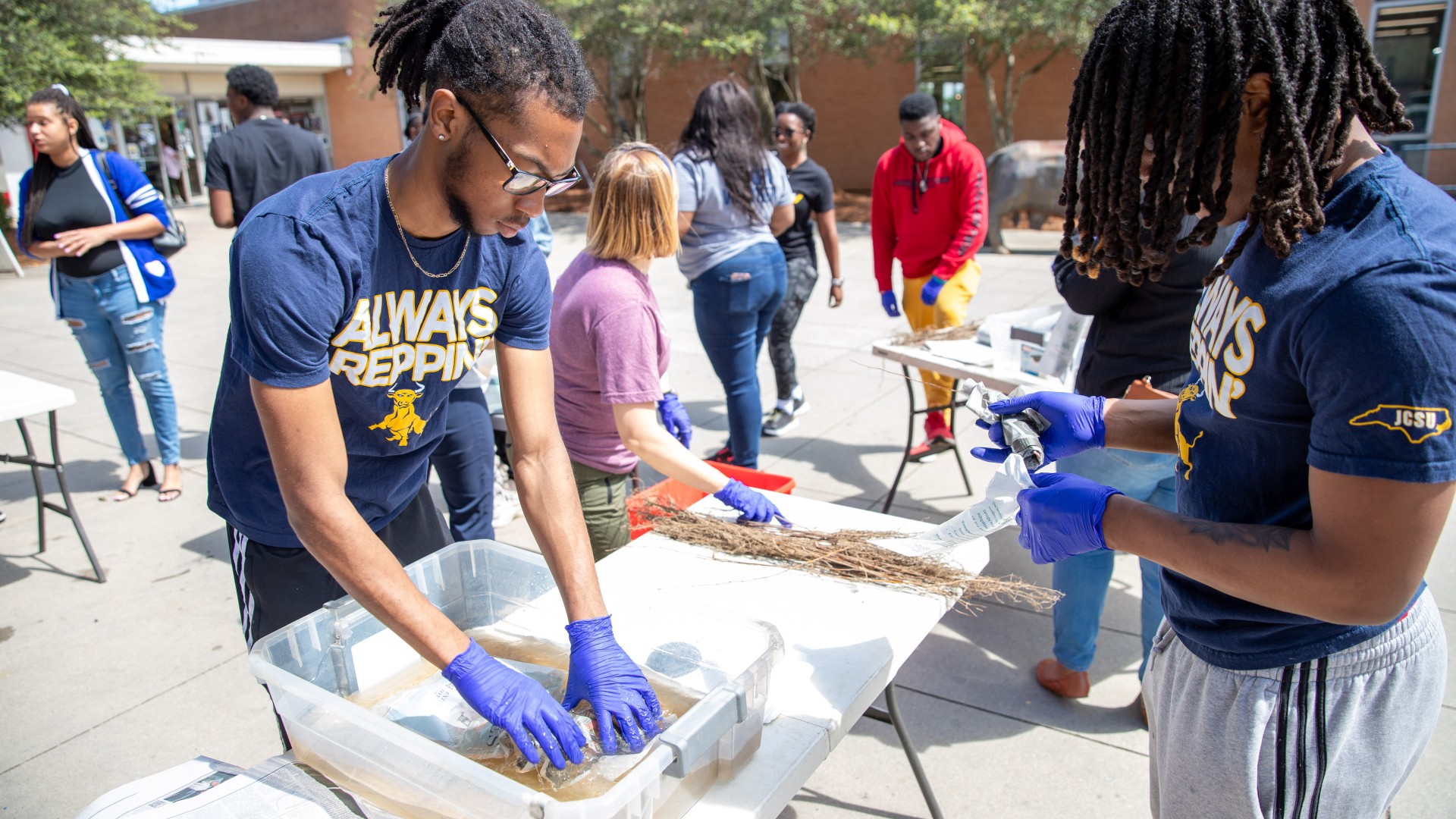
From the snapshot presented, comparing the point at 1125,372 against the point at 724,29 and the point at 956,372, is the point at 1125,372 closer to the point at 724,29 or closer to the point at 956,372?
the point at 956,372

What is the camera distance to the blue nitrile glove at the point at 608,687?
1408 millimetres

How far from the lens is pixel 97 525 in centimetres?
441

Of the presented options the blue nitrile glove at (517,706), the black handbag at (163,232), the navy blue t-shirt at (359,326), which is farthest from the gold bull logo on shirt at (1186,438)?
the black handbag at (163,232)

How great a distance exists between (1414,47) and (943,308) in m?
12.8

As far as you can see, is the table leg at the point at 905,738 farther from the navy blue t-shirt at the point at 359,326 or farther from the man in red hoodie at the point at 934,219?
the man in red hoodie at the point at 934,219

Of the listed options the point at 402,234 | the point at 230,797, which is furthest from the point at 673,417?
the point at 230,797

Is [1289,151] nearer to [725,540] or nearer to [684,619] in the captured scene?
[684,619]

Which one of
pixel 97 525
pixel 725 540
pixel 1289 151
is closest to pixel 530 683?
pixel 725 540

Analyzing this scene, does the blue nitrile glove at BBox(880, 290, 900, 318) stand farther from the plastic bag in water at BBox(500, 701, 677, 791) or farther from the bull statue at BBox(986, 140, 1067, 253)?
the bull statue at BBox(986, 140, 1067, 253)

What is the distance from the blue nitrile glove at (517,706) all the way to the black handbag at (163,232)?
12.5ft

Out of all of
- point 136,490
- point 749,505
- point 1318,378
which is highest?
point 1318,378

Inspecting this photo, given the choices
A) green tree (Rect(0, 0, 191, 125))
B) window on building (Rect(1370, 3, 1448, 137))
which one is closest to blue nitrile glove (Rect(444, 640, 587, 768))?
green tree (Rect(0, 0, 191, 125))

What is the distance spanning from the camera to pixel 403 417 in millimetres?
1753

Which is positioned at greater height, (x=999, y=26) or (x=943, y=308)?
(x=999, y=26)
